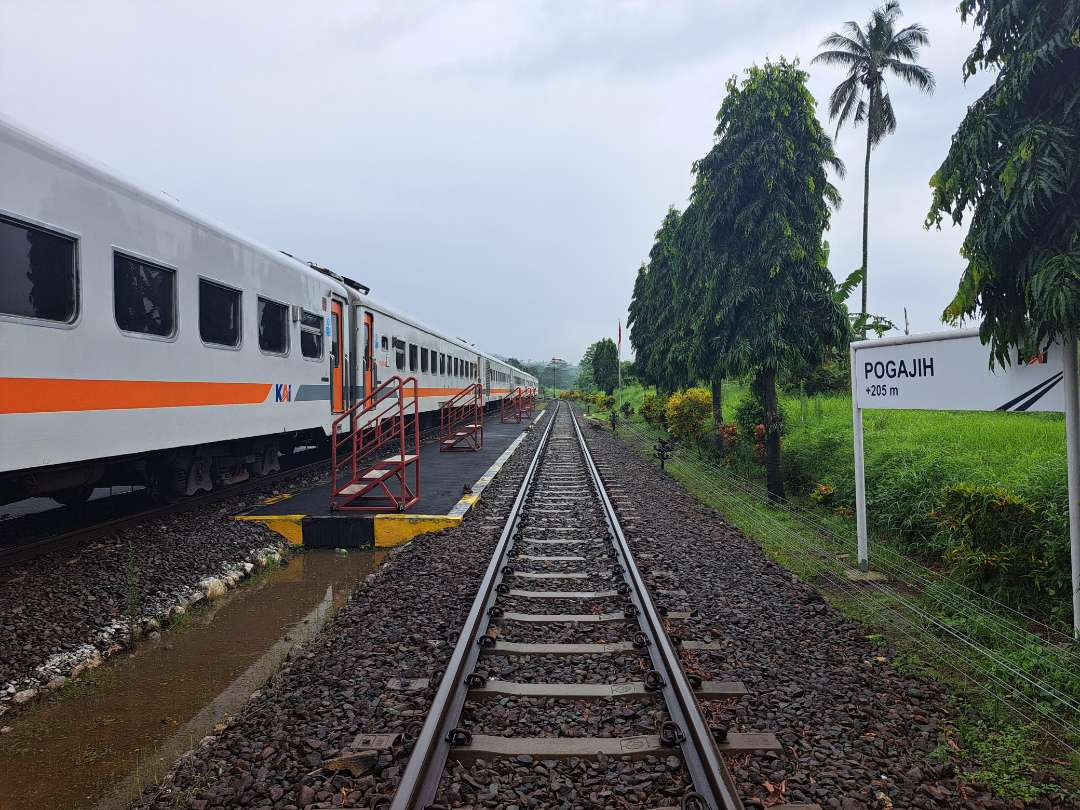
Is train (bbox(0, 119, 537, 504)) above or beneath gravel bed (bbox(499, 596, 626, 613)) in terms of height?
above

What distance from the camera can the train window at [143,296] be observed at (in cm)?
565

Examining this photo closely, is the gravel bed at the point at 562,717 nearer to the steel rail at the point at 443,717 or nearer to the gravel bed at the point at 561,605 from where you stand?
the steel rail at the point at 443,717

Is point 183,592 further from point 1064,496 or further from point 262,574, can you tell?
point 1064,496

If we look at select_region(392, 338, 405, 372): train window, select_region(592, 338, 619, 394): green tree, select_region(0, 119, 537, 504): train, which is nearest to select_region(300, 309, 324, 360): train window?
select_region(0, 119, 537, 504): train

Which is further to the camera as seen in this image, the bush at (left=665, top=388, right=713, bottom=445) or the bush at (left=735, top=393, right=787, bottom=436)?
the bush at (left=665, top=388, right=713, bottom=445)

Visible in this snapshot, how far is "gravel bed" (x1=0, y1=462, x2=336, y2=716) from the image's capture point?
3965mm

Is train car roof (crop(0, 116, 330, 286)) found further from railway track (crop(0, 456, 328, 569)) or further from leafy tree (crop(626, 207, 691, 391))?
leafy tree (crop(626, 207, 691, 391))

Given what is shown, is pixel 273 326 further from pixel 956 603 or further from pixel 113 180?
pixel 956 603

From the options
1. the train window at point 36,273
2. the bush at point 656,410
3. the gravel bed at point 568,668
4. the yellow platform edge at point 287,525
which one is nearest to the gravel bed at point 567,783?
the gravel bed at point 568,668

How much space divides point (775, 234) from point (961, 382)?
5.55m

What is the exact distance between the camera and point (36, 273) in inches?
189

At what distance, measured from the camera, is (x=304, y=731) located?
3.06 m

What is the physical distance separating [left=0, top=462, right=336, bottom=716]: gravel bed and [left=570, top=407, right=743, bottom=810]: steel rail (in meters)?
3.52

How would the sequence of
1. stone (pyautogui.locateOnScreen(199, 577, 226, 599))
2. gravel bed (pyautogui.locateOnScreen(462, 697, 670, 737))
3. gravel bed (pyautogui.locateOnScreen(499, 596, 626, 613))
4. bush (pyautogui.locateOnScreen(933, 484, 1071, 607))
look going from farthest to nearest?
stone (pyautogui.locateOnScreen(199, 577, 226, 599)) → gravel bed (pyautogui.locateOnScreen(499, 596, 626, 613)) → bush (pyautogui.locateOnScreen(933, 484, 1071, 607)) → gravel bed (pyautogui.locateOnScreen(462, 697, 670, 737))
